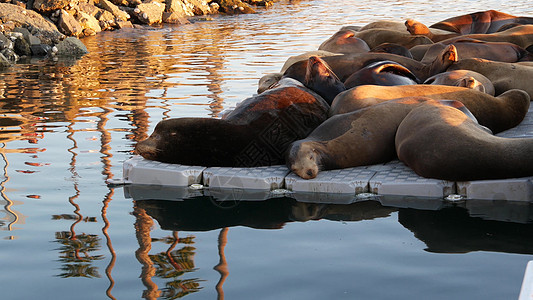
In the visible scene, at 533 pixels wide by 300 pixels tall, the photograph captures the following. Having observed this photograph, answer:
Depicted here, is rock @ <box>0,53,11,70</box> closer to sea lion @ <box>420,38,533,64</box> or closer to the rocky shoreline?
the rocky shoreline

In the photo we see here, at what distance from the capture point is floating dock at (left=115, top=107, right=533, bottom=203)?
5297 millimetres

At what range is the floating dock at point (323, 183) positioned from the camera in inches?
209

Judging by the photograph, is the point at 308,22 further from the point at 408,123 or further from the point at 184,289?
the point at 184,289

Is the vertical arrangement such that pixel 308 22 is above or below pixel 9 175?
below

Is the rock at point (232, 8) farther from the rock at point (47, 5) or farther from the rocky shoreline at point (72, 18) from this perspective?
the rock at point (47, 5)

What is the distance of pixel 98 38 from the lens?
73.0 feet

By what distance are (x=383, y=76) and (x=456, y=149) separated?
8.86 feet

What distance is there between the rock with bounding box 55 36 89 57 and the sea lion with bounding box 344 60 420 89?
36.0 feet

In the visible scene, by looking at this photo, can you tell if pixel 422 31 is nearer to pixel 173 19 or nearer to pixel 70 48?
pixel 70 48

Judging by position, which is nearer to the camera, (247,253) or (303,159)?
(247,253)

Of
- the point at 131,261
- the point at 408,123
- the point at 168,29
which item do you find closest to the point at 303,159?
the point at 408,123

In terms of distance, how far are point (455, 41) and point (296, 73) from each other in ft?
9.95

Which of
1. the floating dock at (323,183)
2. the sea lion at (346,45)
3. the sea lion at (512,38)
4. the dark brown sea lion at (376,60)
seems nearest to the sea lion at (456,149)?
the floating dock at (323,183)

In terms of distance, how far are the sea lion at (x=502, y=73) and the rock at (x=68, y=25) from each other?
15.9 meters
